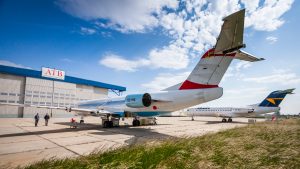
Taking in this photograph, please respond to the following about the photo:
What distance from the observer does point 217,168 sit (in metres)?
3.47

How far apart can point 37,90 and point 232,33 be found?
123ft

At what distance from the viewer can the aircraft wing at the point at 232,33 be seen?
6.77 metres

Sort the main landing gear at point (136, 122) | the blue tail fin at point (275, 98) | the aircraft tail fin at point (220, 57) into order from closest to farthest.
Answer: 1. the aircraft tail fin at point (220, 57)
2. the main landing gear at point (136, 122)
3. the blue tail fin at point (275, 98)

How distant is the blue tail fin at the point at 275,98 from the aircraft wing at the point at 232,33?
26430mm

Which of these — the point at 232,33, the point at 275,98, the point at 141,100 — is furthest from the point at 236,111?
the point at 232,33

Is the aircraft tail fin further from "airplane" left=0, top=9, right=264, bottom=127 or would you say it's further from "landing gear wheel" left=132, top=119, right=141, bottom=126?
"landing gear wheel" left=132, top=119, right=141, bottom=126

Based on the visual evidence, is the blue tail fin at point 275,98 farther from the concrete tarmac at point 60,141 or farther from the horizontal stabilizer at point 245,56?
the horizontal stabilizer at point 245,56

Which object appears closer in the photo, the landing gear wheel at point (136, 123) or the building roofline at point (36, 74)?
the landing gear wheel at point (136, 123)

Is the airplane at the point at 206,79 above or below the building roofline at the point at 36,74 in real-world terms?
below

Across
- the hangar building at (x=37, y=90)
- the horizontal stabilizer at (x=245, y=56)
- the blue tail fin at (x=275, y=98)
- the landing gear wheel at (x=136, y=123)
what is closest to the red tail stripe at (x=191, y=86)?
the horizontal stabilizer at (x=245, y=56)

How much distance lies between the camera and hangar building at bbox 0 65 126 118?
103ft

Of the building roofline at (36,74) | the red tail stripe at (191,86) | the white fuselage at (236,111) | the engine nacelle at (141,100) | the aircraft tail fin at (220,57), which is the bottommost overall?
the white fuselage at (236,111)

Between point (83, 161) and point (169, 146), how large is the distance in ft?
8.20

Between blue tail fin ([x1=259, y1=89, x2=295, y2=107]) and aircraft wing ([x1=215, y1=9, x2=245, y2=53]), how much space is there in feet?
86.7
